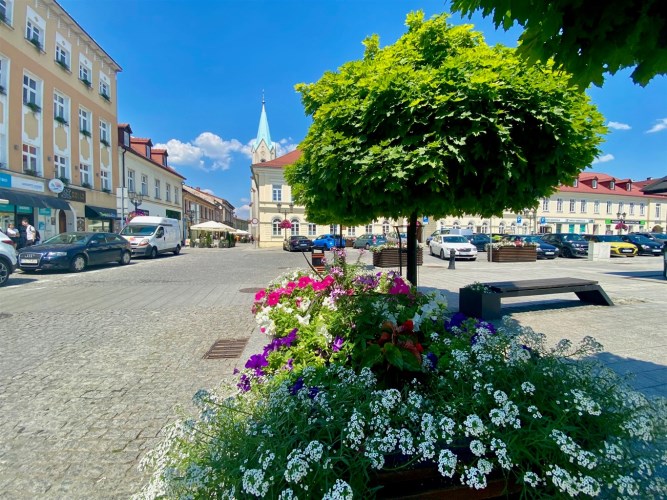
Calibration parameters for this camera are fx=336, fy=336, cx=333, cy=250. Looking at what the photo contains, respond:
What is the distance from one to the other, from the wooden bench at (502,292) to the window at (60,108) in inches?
1037

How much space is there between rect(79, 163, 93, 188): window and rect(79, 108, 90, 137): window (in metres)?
2.28

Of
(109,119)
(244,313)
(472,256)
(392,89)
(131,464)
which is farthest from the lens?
(109,119)

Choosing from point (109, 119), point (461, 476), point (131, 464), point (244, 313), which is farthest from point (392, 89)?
point (109, 119)

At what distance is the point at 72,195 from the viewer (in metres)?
21.7

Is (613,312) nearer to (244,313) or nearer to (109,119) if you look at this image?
(244,313)

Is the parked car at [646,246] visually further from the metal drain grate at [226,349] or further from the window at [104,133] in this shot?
the window at [104,133]

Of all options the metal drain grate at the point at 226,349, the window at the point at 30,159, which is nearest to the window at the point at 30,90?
the window at the point at 30,159

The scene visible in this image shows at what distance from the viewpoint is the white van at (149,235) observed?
66.8 ft

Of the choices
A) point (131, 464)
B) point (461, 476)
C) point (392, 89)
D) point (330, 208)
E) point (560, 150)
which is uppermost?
point (392, 89)

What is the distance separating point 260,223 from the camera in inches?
1580

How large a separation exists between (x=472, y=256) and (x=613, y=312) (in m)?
13.3

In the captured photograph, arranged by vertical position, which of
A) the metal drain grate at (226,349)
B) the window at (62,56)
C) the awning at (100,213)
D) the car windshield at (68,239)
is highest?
the window at (62,56)

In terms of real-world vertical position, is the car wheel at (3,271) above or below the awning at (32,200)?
below

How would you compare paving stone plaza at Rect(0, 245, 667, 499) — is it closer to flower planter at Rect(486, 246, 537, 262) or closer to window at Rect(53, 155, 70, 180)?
flower planter at Rect(486, 246, 537, 262)
